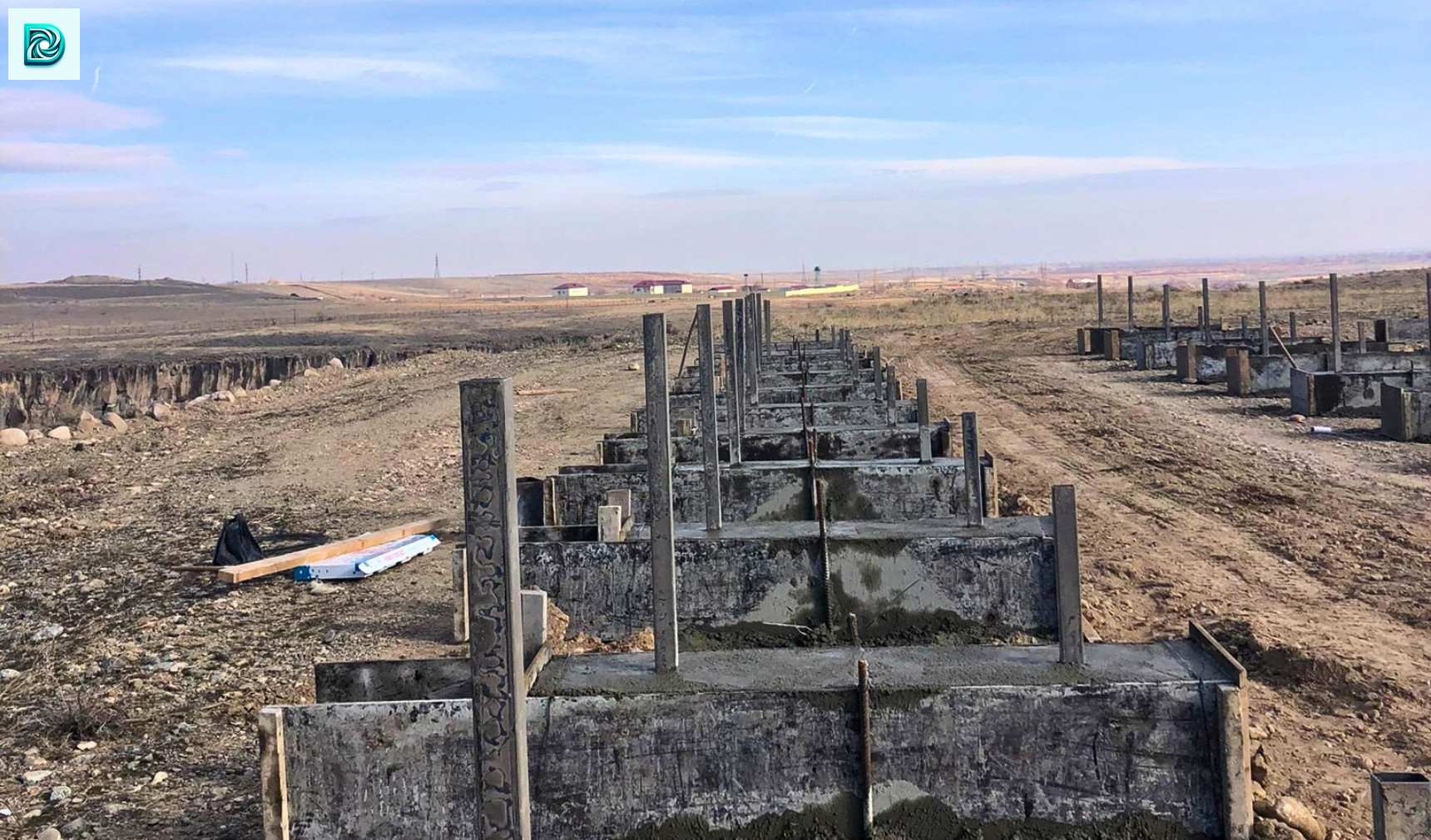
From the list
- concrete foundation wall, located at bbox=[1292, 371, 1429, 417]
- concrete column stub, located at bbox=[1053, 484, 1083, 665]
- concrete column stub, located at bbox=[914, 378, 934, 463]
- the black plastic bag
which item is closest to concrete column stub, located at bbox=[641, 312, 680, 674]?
concrete column stub, located at bbox=[1053, 484, 1083, 665]

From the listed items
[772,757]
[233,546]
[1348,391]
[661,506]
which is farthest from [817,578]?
[1348,391]

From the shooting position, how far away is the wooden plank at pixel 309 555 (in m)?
9.53

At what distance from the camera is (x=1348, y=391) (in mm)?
17875

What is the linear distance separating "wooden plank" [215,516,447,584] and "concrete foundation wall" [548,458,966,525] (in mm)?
1685

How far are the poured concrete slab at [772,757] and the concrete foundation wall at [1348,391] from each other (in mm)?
14233

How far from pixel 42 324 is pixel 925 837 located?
2732 inches

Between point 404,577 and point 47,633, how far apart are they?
7.55 feet

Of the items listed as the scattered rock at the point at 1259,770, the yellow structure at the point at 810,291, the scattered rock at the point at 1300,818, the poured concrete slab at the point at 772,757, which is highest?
the yellow structure at the point at 810,291

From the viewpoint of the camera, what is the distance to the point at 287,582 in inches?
380

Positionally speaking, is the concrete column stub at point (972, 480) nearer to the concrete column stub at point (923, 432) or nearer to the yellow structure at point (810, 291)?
the concrete column stub at point (923, 432)

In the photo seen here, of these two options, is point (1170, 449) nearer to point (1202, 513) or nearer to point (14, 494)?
point (1202, 513)

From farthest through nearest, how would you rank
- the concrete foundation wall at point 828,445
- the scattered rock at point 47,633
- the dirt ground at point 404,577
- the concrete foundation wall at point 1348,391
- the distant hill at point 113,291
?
the distant hill at point 113,291
the concrete foundation wall at point 1348,391
the concrete foundation wall at point 828,445
the scattered rock at point 47,633
the dirt ground at point 404,577

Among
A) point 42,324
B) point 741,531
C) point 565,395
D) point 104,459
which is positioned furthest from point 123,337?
point 741,531

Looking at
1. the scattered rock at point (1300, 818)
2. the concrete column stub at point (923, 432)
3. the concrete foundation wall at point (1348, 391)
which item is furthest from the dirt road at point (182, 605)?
the concrete foundation wall at point (1348, 391)
